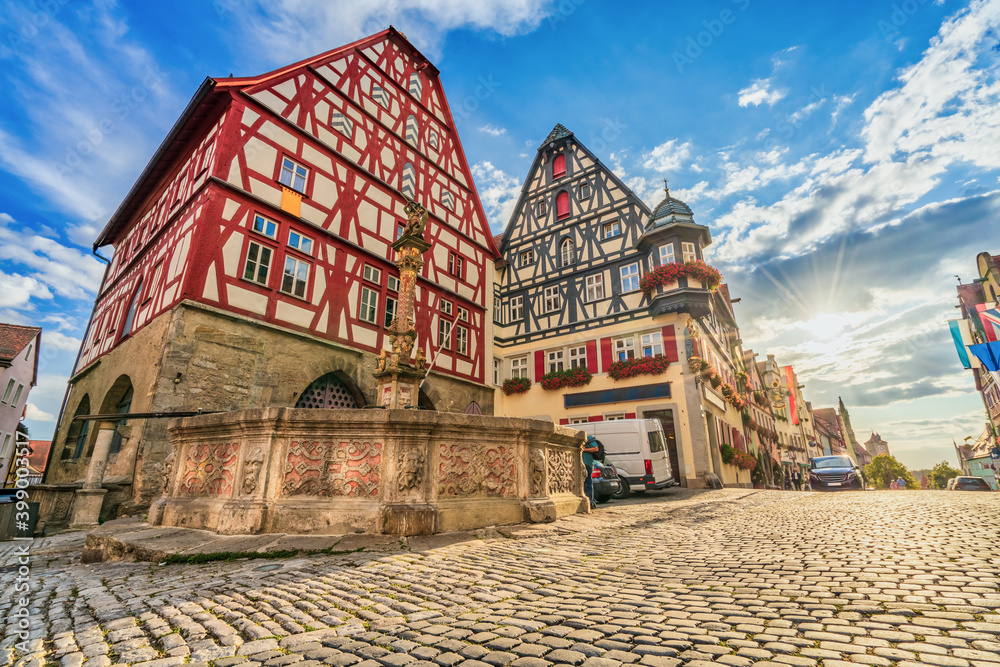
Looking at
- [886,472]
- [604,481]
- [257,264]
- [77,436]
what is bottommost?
[604,481]

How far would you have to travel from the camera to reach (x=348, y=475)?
214 inches

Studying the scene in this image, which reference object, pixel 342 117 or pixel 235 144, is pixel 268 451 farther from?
pixel 342 117

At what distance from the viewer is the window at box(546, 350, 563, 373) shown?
69.3ft

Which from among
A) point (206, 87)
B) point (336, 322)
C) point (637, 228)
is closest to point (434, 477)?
point (336, 322)

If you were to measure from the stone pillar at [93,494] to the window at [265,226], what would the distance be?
558cm

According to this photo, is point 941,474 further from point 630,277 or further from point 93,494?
point 93,494

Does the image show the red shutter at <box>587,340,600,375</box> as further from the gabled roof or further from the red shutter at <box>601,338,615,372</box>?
the gabled roof

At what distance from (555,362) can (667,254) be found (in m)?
6.63

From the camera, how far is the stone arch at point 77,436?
605 inches

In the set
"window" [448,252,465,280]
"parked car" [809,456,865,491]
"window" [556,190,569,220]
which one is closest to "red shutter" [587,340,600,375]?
"window" [448,252,465,280]

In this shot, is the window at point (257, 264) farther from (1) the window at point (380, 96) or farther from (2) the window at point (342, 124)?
(1) the window at point (380, 96)

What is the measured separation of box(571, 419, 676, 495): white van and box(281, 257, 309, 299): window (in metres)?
8.81

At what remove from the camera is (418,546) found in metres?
4.72

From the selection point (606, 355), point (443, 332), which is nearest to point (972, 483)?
point (606, 355)
